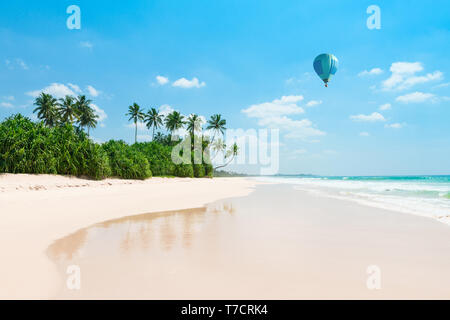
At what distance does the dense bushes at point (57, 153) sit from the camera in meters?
16.1

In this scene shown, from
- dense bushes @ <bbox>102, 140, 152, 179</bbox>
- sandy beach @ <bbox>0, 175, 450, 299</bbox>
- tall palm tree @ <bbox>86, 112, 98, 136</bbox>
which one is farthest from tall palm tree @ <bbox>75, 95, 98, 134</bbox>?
sandy beach @ <bbox>0, 175, 450, 299</bbox>

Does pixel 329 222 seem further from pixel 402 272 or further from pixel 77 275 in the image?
pixel 77 275

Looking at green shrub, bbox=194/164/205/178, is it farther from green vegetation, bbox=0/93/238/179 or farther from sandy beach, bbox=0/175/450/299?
sandy beach, bbox=0/175/450/299

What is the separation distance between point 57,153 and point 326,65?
24618mm

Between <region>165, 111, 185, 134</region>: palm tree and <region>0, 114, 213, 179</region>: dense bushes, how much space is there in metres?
35.1

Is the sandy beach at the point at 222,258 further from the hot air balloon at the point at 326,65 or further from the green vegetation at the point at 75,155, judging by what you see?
the hot air balloon at the point at 326,65

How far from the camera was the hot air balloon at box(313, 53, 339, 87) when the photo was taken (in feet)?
78.0

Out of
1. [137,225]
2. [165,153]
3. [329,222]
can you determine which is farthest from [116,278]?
[165,153]

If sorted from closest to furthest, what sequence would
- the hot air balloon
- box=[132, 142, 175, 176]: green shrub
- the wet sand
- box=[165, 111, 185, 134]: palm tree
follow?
1. the wet sand
2. the hot air balloon
3. box=[132, 142, 175, 176]: green shrub
4. box=[165, 111, 185, 134]: palm tree

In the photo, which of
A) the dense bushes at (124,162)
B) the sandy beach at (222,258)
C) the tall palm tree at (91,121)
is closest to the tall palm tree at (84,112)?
the tall palm tree at (91,121)

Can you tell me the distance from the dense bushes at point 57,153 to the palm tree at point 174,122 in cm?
3508

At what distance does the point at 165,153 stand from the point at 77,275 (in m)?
36.2
